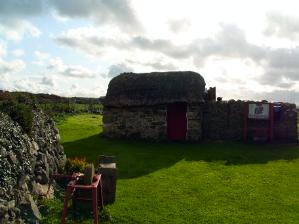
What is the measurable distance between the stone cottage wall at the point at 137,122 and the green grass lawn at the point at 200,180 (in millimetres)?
863

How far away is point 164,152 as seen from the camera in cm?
2369

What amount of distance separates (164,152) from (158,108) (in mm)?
4213

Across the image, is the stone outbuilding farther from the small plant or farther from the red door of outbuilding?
the small plant

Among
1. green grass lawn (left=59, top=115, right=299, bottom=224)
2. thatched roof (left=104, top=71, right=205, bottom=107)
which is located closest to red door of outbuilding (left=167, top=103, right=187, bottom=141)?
thatched roof (left=104, top=71, right=205, bottom=107)

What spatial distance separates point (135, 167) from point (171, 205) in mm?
5955

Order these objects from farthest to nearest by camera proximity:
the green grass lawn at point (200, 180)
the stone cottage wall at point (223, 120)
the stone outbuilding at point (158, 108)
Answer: the stone cottage wall at point (223, 120) → the stone outbuilding at point (158, 108) → the green grass lawn at point (200, 180)

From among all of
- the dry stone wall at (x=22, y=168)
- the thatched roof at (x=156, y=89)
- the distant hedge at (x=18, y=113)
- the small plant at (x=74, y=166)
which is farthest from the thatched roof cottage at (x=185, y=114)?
the distant hedge at (x=18, y=113)

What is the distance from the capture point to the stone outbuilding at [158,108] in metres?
26.8

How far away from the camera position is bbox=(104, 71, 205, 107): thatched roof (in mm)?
26625

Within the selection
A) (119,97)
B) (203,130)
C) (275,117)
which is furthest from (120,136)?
(275,117)

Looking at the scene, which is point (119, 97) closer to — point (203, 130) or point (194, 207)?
point (203, 130)

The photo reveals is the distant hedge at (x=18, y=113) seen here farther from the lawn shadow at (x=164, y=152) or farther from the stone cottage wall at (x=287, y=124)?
the stone cottage wall at (x=287, y=124)

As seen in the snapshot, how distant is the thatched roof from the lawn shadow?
2.58 meters

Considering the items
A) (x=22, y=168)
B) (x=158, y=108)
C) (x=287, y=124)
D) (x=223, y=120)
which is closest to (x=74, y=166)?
(x=22, y=168)
